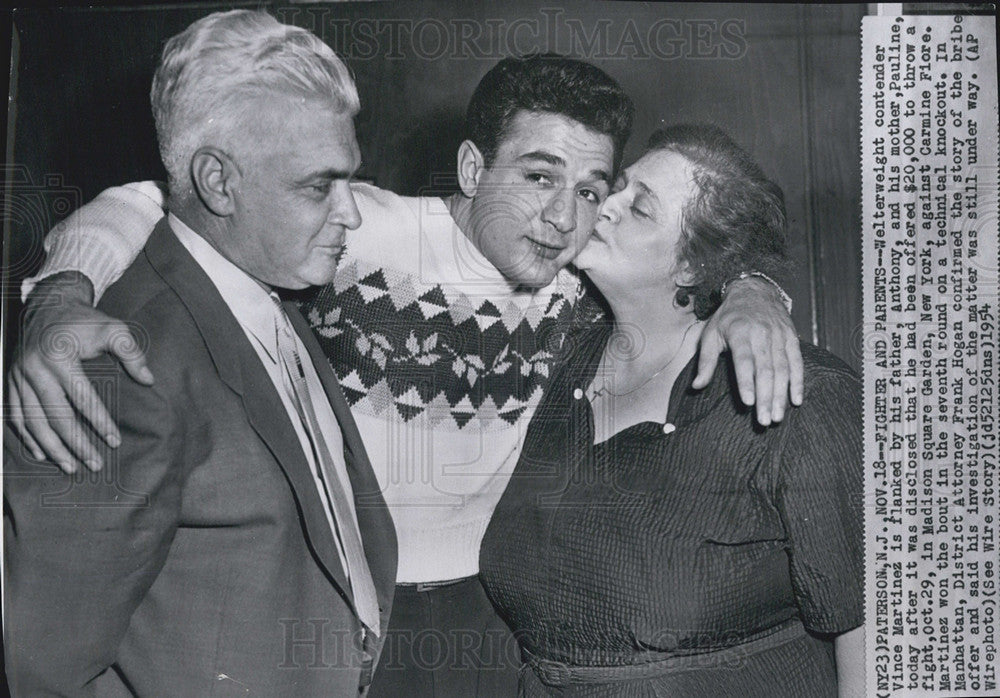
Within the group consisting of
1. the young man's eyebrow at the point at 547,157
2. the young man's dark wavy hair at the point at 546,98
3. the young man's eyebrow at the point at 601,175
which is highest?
the young man's dark wavy hair at the point at 546,98

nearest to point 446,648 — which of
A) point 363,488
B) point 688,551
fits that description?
point 363,488

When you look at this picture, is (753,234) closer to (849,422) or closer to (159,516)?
(849,422)

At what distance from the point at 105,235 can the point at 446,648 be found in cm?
77

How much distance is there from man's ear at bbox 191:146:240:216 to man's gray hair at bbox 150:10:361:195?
2cm

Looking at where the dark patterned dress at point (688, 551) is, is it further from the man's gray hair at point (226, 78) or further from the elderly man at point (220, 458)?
the man's gray hair at point (226, 78)

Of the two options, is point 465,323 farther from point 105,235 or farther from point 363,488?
point 105,235

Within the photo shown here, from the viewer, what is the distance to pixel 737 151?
1366 millimetres

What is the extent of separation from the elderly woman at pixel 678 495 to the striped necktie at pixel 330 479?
0.59 feet

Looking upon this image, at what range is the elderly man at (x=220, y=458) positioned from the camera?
1210mm

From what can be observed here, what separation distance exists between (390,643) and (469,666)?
0.40ft

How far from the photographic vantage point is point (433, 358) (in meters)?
1.34

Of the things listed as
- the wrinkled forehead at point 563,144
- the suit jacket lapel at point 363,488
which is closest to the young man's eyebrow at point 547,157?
the wrinkled forehead at point 563,144

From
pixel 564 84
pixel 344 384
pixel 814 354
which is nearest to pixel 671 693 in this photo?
pixel 814 354

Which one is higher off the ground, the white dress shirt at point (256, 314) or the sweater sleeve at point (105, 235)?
the sweater sleeve at point (105, 235)
